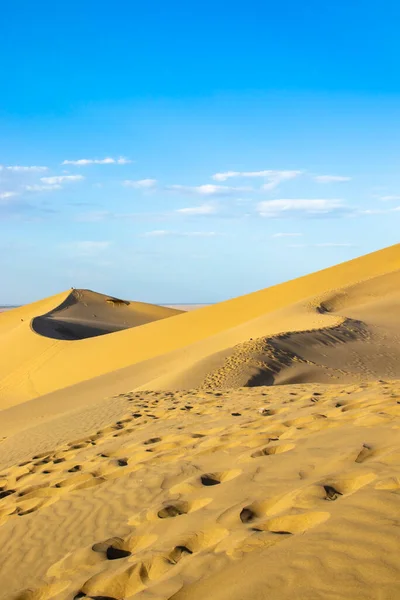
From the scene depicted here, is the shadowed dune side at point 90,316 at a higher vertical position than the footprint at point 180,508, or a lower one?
higher

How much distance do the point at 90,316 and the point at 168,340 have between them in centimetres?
1828

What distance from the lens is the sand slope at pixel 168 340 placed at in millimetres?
20078

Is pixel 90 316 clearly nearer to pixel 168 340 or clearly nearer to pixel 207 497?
pixel 168 340

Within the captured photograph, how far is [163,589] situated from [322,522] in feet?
2.79

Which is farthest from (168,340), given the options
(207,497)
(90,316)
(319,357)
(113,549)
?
(113,549)

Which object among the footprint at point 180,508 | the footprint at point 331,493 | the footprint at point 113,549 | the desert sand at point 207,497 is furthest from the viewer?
the footprint at point 180,508

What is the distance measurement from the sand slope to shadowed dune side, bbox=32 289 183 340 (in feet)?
10.4

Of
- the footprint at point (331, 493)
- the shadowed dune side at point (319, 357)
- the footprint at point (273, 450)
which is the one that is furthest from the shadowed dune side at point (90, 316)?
the footprint at point (331, 493)

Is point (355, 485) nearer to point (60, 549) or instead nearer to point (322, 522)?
point (322, 522)

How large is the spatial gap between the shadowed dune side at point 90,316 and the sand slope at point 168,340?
3.18 m

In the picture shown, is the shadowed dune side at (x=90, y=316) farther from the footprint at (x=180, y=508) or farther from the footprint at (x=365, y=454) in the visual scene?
the footprint at (x=365, y=454)

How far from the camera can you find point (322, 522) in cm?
306

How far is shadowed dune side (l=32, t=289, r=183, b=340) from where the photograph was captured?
36.1 metres

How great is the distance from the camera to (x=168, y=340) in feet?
90.3
